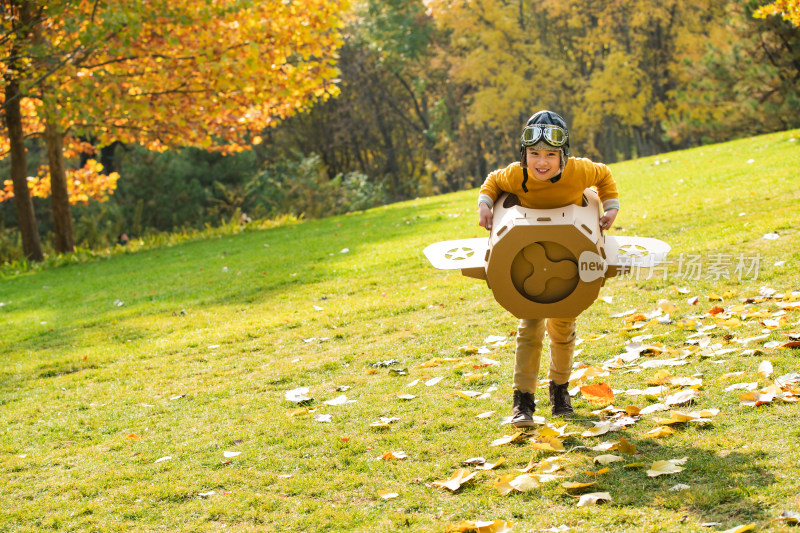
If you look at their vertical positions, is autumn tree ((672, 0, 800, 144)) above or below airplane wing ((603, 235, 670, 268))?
above

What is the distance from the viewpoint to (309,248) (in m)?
14.1

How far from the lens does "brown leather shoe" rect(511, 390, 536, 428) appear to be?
435 cm

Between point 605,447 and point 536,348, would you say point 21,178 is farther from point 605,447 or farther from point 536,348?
point 605,447

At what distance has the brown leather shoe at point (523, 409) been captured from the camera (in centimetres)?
435

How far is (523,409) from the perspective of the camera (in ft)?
14.5

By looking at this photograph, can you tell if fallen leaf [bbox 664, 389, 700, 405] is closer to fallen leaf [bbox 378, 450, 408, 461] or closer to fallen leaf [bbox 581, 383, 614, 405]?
fallen leaf [bbox 581, 383, 614, 405]

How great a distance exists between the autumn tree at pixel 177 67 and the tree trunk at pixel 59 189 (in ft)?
0.33

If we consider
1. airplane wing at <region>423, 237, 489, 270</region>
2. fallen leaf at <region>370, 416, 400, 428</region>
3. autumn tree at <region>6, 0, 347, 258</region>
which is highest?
autumn tree at <region>6, 0, 347, 258</region>

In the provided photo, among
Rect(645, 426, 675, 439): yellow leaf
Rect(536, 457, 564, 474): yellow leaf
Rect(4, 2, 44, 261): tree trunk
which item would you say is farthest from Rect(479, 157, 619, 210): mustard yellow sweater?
Rect(4, 2, 44, 261): tree trunk

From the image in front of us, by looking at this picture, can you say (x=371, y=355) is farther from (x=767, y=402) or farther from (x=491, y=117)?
(x=491, y=117)

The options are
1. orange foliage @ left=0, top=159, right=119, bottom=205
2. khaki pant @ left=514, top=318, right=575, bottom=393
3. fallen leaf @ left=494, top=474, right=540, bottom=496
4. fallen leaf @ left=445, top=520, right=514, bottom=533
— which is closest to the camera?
fallen leaf @ left=445, top=520, right=514, bottom=533

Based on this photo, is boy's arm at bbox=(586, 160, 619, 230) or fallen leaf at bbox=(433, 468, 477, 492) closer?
fallen leaf at bbox=(433, 468, 477, 492)

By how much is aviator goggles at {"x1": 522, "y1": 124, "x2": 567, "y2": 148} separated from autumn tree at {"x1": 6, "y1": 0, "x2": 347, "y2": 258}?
11.3 m

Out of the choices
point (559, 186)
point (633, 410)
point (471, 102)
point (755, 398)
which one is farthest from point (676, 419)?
point (471, 102)
